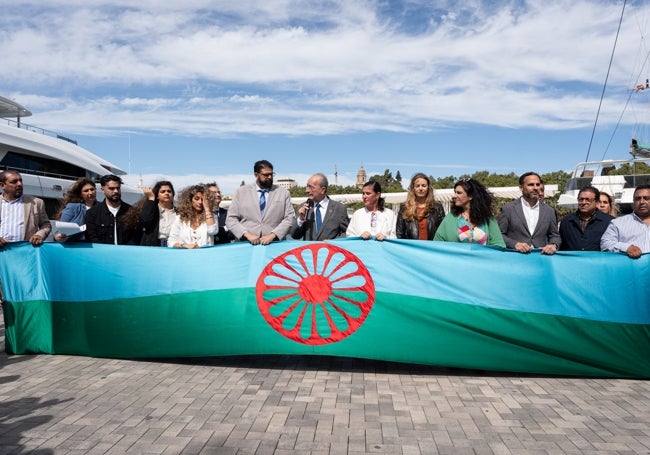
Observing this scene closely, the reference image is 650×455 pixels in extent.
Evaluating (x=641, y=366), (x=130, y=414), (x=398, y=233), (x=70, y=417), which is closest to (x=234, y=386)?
(x=130, y=414)

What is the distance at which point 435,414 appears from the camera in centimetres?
401

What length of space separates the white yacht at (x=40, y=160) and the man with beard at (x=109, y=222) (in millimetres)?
21789

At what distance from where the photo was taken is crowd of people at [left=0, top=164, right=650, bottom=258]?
17.9 ft

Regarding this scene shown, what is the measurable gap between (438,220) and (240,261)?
2.18 metres

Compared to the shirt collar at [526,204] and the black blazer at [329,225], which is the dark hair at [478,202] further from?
the black blazer at [329,225]

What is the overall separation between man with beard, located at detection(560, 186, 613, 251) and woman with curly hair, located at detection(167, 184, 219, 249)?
13.0ft

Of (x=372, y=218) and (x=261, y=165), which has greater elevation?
(x=261, y=165)

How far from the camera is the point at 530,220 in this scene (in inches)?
227

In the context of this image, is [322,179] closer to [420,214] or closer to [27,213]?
[420,214]

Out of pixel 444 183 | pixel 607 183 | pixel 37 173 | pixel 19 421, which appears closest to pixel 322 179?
pixel 19 421

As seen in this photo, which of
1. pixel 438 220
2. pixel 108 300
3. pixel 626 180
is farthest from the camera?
pixel 626 180

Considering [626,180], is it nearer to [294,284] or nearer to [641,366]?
[641,366]

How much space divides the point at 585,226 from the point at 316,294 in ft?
10.4

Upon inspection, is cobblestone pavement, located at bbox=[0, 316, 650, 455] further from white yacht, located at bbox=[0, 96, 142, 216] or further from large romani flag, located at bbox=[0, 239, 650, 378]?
white yacht, located at bbox=[0, 96, 142, 216]
